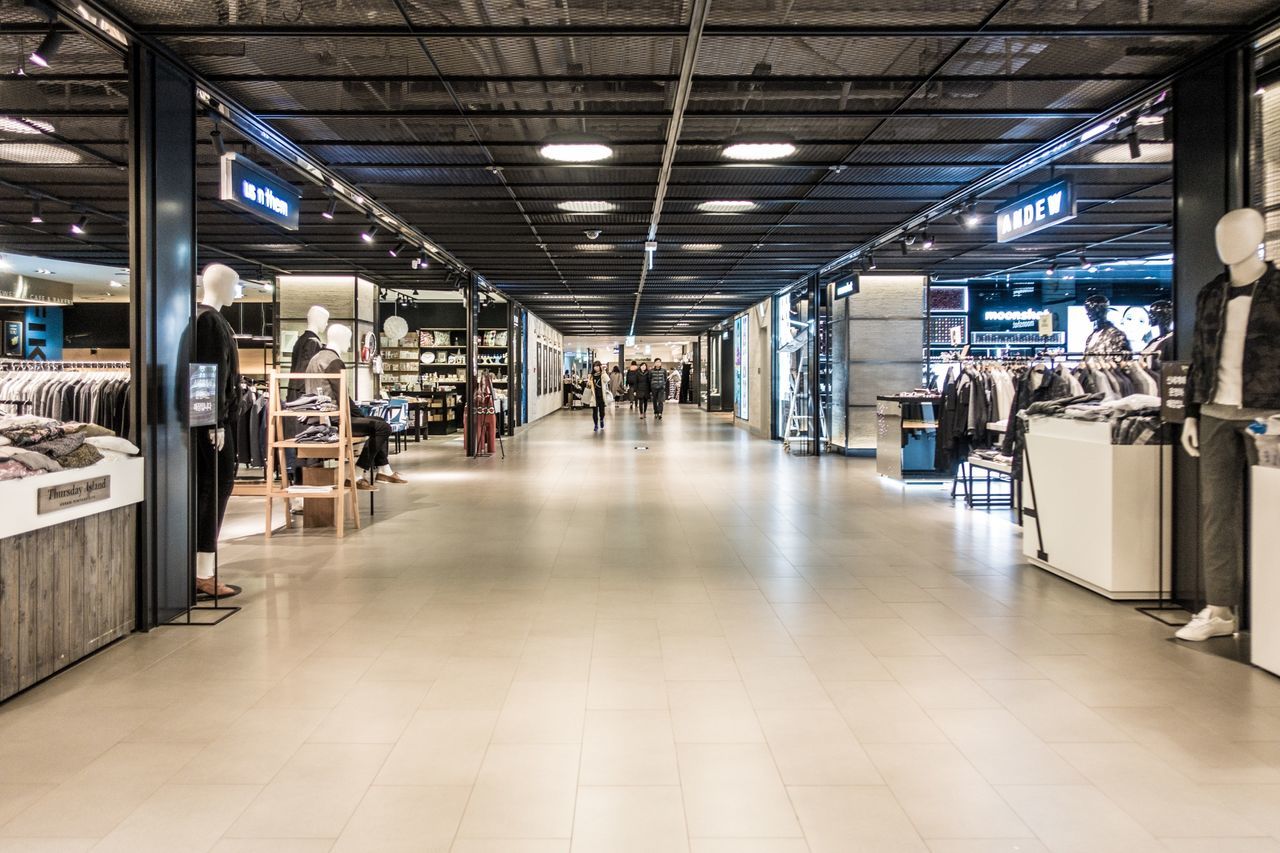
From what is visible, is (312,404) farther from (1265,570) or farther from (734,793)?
(1265,570)

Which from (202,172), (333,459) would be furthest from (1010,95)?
→ (202,172)

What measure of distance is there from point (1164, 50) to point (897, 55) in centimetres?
154

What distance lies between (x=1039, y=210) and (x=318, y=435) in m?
6.20

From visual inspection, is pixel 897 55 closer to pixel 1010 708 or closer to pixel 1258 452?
pixel 1258 452

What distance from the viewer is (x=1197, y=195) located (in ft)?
15.8

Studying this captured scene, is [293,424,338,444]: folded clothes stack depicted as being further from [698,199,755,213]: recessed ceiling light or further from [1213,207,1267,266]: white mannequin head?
[1213,207,1267,266]: white mannequin head

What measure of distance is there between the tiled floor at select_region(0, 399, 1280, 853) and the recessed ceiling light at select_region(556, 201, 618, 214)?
493cm

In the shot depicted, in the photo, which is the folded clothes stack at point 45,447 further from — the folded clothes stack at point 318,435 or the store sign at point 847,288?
the store sign at point 847,288

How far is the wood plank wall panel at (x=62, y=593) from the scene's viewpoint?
3.36 meters

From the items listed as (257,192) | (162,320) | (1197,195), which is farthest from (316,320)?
(1197,195)

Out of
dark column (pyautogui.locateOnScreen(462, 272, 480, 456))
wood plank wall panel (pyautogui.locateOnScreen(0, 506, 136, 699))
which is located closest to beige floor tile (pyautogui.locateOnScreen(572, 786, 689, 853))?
wood plank wall panel (pyautogui.locateOnScreen(0, 506, 136, 699))

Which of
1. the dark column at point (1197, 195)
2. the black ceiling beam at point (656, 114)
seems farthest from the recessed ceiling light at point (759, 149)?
the dark column at point (1197, 195)

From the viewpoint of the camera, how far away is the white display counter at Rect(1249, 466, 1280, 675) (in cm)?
359

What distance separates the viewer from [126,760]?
283 cm
